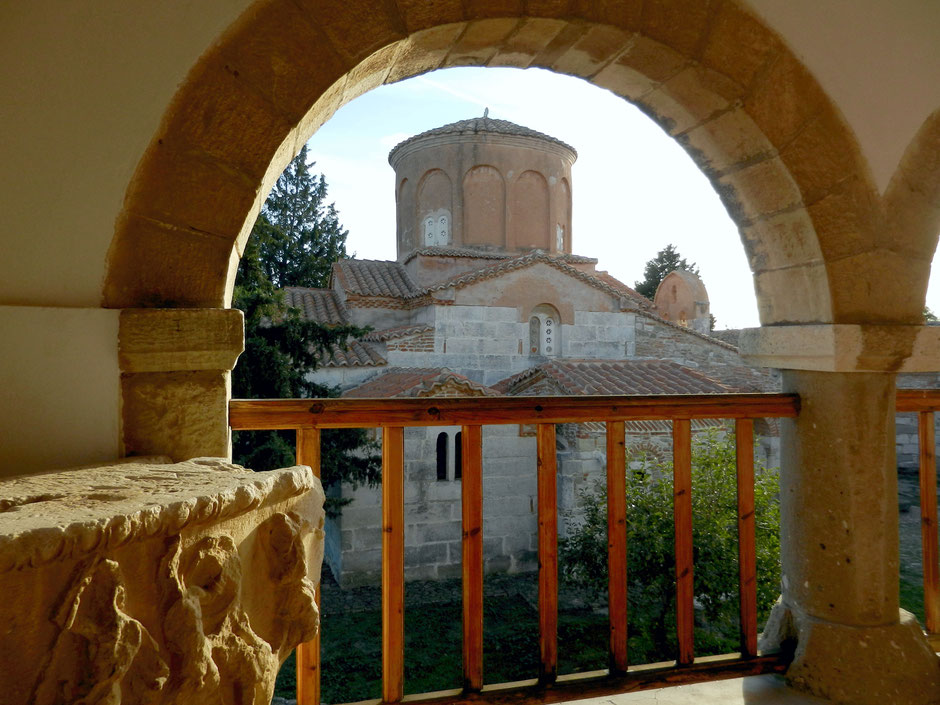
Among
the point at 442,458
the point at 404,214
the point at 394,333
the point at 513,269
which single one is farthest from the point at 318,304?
the point at 442,458

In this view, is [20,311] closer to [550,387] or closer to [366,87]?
[366,87]

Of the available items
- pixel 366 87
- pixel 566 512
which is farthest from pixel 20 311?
pixel 566 512

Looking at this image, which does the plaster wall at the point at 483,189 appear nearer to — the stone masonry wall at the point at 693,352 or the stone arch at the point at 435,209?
the stone arch at the point at 435,209

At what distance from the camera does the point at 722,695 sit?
5.60 feet

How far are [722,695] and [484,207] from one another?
12.5 metres

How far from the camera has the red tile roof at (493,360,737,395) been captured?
8.46 m

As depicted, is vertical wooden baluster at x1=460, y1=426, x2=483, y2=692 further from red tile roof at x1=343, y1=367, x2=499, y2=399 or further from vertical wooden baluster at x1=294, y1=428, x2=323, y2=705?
red tile roof at x1=343, y1=367, x2=499, y2=399

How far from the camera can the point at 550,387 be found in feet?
28.9

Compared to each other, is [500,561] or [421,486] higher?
[421,486]

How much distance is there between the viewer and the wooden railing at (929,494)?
6.58 feet

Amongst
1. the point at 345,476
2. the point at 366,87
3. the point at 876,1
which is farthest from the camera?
the point at 345,476

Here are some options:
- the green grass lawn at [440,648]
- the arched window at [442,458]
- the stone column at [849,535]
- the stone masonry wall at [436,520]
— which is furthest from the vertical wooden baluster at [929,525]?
the arched window at [442,458]

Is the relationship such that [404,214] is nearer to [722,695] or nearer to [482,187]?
[482,187]

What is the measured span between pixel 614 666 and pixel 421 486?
6.91 meters
